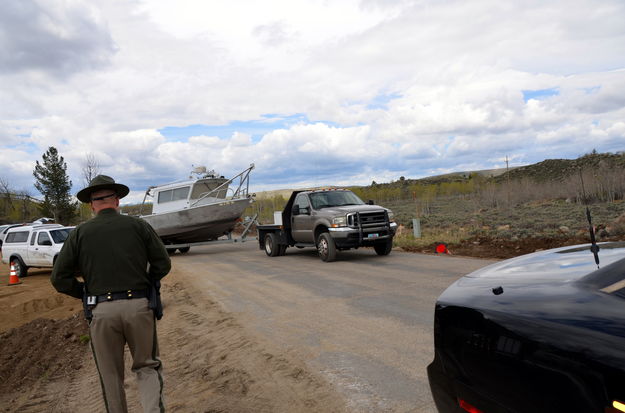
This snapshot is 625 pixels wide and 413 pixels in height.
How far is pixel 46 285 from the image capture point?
15.8 m

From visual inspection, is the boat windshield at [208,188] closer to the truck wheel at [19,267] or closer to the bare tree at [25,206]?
the truck wheel at [19,267]

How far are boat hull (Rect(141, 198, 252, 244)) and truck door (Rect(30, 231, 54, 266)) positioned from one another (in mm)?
3844

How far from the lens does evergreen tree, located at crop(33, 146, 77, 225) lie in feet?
165

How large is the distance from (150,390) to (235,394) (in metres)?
1.14

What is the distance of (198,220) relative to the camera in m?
20.3

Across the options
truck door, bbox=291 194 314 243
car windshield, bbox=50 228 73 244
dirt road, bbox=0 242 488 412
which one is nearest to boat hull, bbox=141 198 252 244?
car windshield, bbox=50 228 73 244

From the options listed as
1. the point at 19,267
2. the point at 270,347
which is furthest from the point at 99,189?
the point at 19,267

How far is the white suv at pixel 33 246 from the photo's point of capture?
17.4 meters

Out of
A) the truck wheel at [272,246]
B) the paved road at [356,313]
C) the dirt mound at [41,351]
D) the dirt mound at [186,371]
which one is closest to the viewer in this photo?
the dirt mound at [186,371]

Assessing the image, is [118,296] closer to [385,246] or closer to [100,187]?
[100,187]

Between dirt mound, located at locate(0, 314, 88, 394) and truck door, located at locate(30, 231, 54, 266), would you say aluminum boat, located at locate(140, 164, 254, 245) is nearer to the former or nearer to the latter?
truck door, located at locate(30, 231, 54, 266)

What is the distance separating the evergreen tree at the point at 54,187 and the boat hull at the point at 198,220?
3465 centimetres

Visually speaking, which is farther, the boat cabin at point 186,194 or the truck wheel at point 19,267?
the boat cabin at point 186,194

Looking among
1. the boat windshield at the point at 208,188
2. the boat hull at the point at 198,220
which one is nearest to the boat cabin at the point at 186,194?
the boat windshield at the point at 208,188
